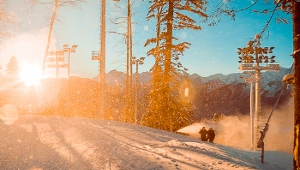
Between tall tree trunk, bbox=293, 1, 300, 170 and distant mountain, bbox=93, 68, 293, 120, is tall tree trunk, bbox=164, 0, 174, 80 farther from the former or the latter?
distant mountain, bbox=93, 68, 293, 120

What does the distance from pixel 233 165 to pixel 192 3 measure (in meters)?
12.8

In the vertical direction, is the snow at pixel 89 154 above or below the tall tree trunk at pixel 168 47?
below

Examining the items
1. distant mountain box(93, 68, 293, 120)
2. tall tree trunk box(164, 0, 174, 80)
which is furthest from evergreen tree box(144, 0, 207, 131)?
distant mountain box(93, 68, 293, 120)

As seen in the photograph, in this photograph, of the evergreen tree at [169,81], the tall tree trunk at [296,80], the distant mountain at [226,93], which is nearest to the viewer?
the tall tree trunk at [296,80]

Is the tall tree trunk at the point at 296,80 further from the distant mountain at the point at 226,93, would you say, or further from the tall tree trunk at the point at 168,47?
the distant mountain at the point at 226,93

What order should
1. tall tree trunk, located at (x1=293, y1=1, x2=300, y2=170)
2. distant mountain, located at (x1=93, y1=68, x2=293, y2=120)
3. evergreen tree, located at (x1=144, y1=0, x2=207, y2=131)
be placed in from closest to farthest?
1. tall tree trunk, located at (x1=293, y1=1, x2=300, y2=170)
2. evergreen tree, located at (x1=144, y1=0, x2=207, y2=131)
3. distant mountain, located at (x1=93, y1=68, x2=293, y2=120)

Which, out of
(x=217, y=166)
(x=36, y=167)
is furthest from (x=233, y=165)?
(x=36, y=167)

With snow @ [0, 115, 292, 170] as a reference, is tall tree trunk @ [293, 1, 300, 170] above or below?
above

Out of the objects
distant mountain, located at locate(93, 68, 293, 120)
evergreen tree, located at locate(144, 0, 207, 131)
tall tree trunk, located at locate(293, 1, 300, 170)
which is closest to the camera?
tall tree trunk, located at locate(293, 1, 300, 170)

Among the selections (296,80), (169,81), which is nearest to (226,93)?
(169,81)

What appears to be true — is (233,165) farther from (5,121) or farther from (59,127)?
(5,121)

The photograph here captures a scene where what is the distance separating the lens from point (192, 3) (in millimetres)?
14594

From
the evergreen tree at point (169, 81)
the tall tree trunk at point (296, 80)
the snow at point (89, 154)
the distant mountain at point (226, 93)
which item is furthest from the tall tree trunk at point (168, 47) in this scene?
the distant mountain at point (226, 93)

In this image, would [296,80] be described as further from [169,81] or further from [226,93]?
[226,93]
